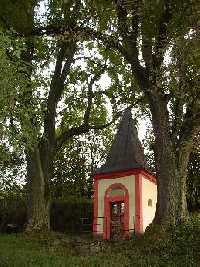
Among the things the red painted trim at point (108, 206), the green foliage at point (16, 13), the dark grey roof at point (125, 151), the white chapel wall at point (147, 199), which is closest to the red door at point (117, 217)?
the red painted trim at point (108, 206)

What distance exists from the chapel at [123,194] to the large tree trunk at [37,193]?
6924 mm

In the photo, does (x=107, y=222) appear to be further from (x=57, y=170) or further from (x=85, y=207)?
(x=57, y=170)

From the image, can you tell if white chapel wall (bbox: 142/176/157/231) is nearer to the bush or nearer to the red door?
the red door

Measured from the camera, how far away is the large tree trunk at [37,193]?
70.2ft

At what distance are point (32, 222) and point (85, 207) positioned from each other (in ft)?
46.4

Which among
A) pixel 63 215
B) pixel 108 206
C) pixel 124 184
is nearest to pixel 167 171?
pixel 124 184

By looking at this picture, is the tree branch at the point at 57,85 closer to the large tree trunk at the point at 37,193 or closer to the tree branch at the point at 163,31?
the large tree trunk at the point at 37,193

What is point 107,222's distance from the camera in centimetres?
2895

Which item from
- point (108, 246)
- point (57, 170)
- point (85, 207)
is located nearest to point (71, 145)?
point (57, 170)

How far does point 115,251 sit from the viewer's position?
16.6 metres

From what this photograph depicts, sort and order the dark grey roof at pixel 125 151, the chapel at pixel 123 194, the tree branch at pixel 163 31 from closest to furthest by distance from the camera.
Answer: the tree branch at pixel 163 31, the chapel at pixel 123 194, the dark grey roof at pixel 125 151

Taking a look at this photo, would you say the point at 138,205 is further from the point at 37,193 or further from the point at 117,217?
the point at 37,193

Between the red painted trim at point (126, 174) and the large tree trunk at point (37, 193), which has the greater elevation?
the red painted trim at point (126, 174)

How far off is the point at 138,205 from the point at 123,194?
5.02 ft
